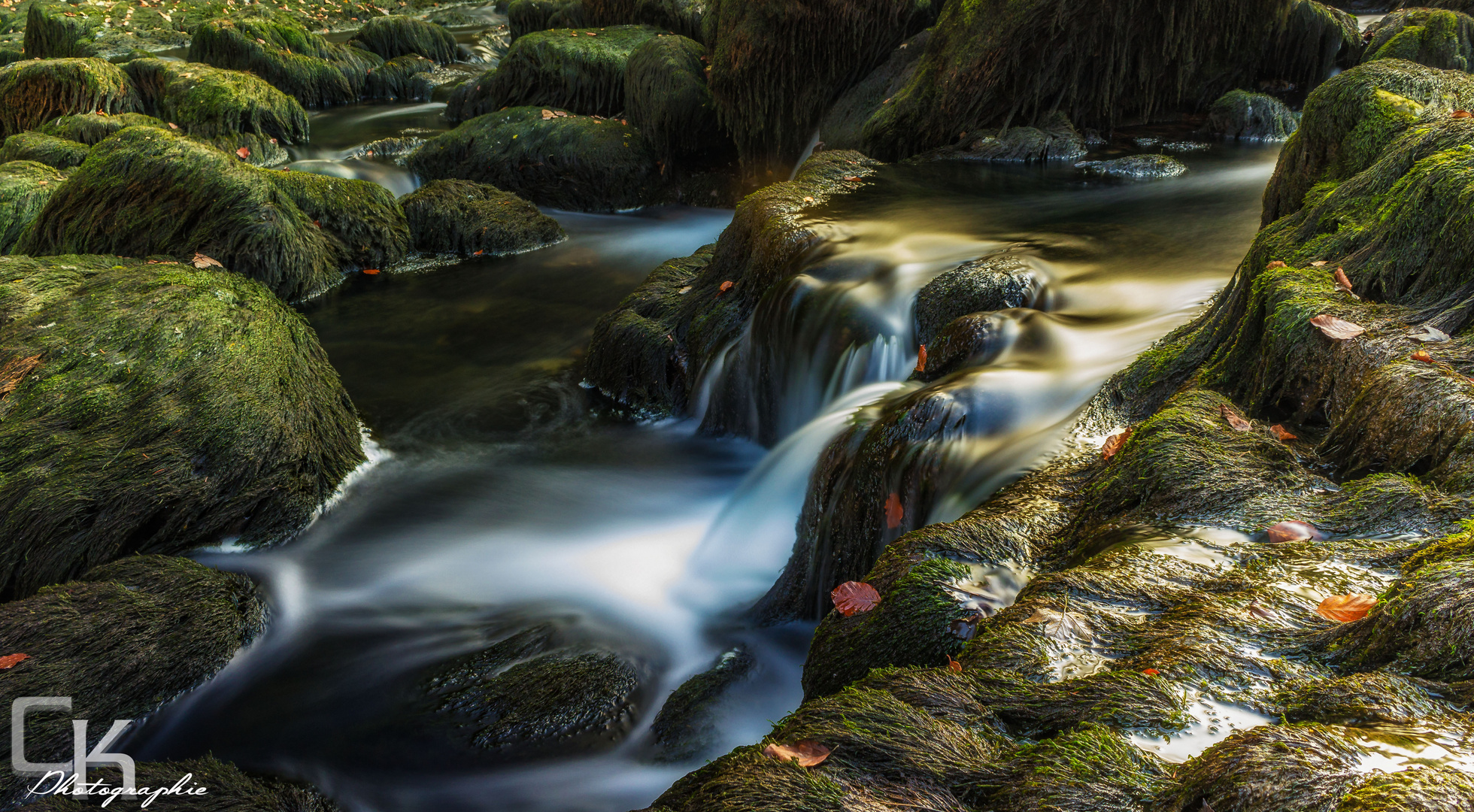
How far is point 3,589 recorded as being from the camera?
4.02 metres

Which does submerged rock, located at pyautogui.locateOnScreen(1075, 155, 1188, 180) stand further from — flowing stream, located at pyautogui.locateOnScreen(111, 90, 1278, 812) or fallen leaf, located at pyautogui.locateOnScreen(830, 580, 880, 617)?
fallen leaf, located at pyautogui.locateOnScreen(830, 580, 880, 617)

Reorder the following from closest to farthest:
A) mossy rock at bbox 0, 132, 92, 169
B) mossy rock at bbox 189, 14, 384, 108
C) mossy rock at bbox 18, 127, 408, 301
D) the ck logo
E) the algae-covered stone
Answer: the ck logo < mossy rock at bbox 18, 127, 408, 301 < mossy rock at bbox 0, 132, 92, 169 < the algae-covered stone < mossy rock at bbox 189, 14, 384, 108

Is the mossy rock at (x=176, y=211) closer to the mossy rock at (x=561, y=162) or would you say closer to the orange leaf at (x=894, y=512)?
the mossy rock at (x=561, y=162)

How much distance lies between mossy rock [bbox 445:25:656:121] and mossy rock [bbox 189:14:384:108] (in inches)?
135

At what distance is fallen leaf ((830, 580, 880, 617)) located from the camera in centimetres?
268

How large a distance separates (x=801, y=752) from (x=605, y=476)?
4043mm

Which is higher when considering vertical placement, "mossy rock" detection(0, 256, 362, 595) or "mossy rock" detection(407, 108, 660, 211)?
"mossy rock" detection(407, 108, 660, 211)

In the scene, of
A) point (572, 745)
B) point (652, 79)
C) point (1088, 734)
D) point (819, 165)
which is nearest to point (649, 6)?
point (652, 79)

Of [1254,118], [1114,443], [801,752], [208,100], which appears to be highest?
[208,100]

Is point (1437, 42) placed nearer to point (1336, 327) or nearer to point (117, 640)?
point (1336, 327)

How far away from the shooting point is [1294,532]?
7.52 feet

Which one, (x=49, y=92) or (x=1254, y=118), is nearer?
(x=1254, y=118)

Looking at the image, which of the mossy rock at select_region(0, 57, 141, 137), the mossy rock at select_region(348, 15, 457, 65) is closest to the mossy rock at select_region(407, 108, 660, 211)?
the mossy rock at select_region(0, 57, 141, 137)

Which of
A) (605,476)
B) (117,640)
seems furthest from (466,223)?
(117,640)
